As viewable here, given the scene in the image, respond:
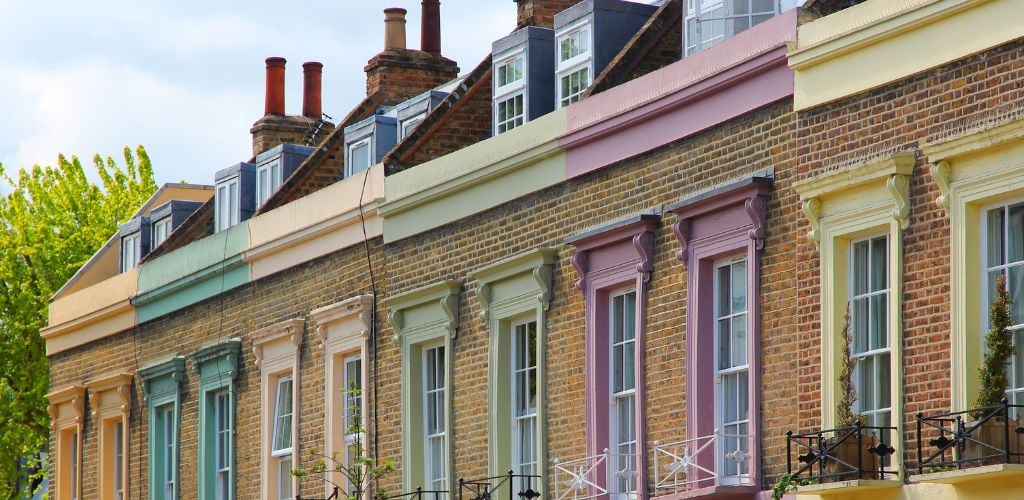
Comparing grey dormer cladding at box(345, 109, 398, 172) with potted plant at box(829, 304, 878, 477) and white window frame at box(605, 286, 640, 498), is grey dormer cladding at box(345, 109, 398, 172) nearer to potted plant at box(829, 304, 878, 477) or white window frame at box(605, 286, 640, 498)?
white window frame at box(605, 286, 640, 498)

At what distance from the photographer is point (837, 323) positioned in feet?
63.5

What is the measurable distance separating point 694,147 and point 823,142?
7.18 ft

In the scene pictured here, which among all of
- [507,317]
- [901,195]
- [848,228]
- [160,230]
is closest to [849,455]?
[848,228]

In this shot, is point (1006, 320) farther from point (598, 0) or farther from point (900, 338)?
point (598, 0)

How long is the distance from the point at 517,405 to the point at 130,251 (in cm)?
1543

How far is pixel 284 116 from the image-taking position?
39.3 metres

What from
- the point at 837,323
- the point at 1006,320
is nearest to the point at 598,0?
the point at 837,323

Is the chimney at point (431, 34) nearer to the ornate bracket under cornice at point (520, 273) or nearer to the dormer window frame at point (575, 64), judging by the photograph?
the dormer window frame at point (575, 64)

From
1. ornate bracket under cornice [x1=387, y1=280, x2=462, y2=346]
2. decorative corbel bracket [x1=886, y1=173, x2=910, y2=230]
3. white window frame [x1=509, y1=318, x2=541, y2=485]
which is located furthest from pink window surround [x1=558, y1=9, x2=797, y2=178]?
ornate bracket under cornice [x1=387, y1=280, x2=462, y2=346]

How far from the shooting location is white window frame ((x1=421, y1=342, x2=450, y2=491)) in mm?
26312

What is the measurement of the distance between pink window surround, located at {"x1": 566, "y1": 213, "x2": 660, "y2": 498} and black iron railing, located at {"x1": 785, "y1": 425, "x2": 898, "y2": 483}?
3.26m

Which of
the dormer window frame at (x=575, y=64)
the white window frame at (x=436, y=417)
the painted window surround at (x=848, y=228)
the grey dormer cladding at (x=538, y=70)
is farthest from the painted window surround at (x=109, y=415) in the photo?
the painted window surround at (x=848, y=228)

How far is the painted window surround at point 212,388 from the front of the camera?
102 feet

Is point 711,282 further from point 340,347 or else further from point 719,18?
point 340,347
